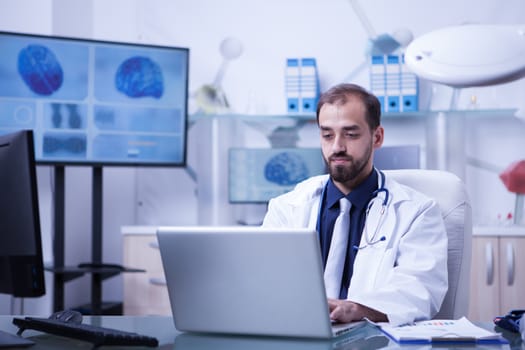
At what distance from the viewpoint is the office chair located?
178 centimetres

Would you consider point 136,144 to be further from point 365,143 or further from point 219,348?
point 219,348

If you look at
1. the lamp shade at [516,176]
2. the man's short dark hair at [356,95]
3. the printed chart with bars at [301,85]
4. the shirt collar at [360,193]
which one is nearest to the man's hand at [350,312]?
the shirt collar at [360,193]

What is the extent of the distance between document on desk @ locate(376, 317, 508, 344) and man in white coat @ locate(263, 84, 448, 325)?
0.72 feet

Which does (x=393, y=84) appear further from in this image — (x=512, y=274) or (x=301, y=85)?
(x=512, y=274)

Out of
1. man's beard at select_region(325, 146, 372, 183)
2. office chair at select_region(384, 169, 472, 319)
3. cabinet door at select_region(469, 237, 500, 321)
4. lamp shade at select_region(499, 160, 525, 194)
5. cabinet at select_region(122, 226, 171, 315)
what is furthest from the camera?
lamp shade at select_region(499, 160, 525, 194)

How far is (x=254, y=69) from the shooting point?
13.0 feet

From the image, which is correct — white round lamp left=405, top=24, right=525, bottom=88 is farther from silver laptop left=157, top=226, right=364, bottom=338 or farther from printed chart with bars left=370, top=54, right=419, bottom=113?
printed chart with bars left=370, top=54, right=419, bottom=113

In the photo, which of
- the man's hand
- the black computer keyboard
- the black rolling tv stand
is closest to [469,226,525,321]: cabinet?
the black rolling tv stand

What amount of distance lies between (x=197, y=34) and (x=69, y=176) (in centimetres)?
110

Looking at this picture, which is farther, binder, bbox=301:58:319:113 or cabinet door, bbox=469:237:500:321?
binder, bbox=301:58:319:113

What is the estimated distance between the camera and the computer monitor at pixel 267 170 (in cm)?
364

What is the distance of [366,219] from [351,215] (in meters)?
0.06

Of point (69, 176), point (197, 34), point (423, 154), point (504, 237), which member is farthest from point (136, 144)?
point (504, 237)

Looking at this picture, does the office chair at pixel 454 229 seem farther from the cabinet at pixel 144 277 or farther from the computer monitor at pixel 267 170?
the cabinet at pixel 144 277
